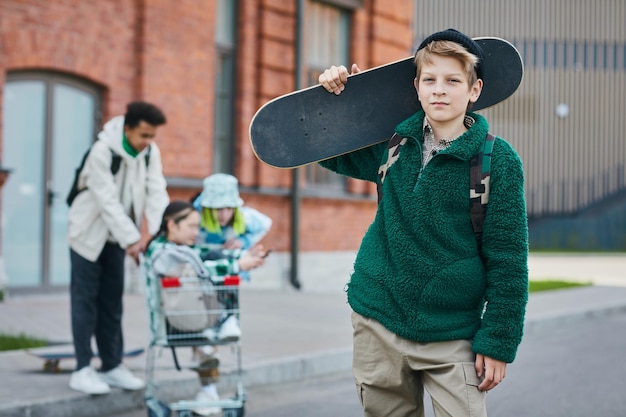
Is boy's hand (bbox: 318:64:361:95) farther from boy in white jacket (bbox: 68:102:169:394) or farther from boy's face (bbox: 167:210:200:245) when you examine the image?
boy in white jacket (bbox: 68:102:169:394)

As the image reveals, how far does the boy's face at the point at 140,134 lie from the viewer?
572 centimetres

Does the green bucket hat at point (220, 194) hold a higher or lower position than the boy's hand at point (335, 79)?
lower

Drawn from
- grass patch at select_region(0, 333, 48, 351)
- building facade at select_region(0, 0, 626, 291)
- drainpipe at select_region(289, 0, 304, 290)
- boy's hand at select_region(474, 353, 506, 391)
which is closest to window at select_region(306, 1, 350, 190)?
building facade at select_region(0, 0, 626, 291)

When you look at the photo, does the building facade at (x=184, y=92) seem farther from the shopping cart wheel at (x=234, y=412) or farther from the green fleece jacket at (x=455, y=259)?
the green fleece jacket at (x=455, y=259)

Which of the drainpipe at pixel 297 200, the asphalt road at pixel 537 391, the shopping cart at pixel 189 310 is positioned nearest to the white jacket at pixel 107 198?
the shopping cart at pixel 189 310

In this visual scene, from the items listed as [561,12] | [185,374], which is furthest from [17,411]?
[561,12]

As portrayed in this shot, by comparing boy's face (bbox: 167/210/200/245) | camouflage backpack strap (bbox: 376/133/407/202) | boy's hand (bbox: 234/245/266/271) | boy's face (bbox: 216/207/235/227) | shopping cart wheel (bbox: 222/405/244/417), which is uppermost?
camouflage backpack strap (bbox: 376/133/407/202)

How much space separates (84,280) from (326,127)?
3.15 meters

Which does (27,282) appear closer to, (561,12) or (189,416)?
(189,416)

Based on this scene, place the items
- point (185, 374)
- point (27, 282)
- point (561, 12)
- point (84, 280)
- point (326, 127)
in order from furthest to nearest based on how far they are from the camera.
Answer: point (561, 12) → point (27, 282) → point (185, 374) → point (84, 280) → point (326, 127)

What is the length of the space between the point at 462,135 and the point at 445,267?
0.42m

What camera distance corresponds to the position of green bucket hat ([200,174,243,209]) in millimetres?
5953

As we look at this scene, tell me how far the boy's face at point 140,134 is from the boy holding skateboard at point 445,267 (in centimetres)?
313

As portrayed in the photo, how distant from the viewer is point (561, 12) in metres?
44.8
